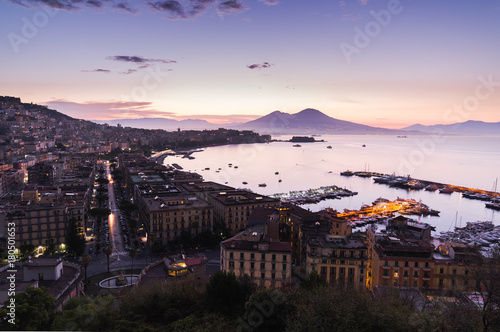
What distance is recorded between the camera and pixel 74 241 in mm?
17953

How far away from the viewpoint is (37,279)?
11.5 meters

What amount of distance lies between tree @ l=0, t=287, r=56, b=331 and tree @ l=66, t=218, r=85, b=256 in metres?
11.0

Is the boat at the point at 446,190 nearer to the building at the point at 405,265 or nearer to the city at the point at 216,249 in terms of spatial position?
the city at the point at 216,249

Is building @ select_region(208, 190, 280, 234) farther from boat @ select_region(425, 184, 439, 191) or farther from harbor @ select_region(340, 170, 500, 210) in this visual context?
boat @ select_region(425, 184, 439, 191)

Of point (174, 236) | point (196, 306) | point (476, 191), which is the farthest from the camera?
point (476, 191)

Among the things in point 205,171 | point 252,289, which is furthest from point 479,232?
point 205,171

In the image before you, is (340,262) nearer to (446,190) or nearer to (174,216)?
(174,216)

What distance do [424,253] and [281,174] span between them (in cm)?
4791

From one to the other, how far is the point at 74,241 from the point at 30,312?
11.7 meters

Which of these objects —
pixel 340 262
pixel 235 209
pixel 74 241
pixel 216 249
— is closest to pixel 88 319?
pixel 340 262

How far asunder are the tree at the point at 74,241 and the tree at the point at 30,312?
11.0 meters

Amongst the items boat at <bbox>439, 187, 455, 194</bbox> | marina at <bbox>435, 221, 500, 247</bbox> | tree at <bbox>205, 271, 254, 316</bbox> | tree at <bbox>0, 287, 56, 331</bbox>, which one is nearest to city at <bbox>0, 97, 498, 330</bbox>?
tree at <bbox>205, 271, 254, 316</bbox>

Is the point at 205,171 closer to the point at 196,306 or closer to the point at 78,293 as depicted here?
the point at 78,293

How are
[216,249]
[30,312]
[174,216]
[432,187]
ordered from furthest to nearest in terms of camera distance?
[432,187], [174,216], [216,249], [30,312]
